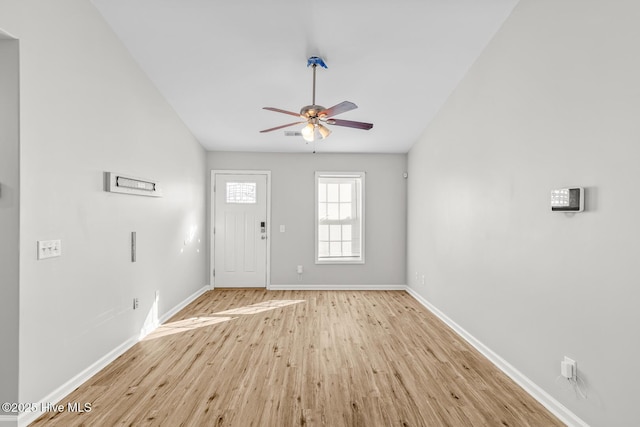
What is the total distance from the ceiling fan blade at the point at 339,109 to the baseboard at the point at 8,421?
2883 mm

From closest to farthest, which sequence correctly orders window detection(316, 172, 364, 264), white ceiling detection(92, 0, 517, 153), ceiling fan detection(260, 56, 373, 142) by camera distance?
white ceiling detection(92, 0, 517, 153)
ceiling fan detection(260, 56, 373, 142)
window detection(316, 172, 364, 264)

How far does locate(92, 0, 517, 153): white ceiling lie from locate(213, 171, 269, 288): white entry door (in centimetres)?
134

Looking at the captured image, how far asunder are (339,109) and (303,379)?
2.16 m

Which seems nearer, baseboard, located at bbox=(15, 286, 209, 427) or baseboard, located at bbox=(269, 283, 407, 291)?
baseboard, located at bbox=(15, 286, 209, 427)

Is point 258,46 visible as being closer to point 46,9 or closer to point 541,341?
point 46,9

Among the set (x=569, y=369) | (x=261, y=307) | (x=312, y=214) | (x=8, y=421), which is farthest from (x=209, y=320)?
(x=569, y=369)

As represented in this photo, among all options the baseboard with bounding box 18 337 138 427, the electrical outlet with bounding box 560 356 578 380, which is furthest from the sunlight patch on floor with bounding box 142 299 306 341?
the electrical outlet with bounding box 560 356 578 380

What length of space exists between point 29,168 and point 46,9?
3.59 ft

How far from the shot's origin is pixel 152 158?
3477 mm

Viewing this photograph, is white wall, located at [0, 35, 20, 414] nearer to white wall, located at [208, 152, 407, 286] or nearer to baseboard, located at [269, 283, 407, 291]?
white wall, located at [208, 152, 407, 286]

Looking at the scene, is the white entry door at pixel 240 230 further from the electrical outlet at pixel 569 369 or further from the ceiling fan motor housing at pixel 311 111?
the electrical outlet at pixel 569 369

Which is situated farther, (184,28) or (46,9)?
(184,28)

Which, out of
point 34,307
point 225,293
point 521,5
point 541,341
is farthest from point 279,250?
point 521,5

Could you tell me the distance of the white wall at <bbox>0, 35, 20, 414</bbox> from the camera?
1861mm
